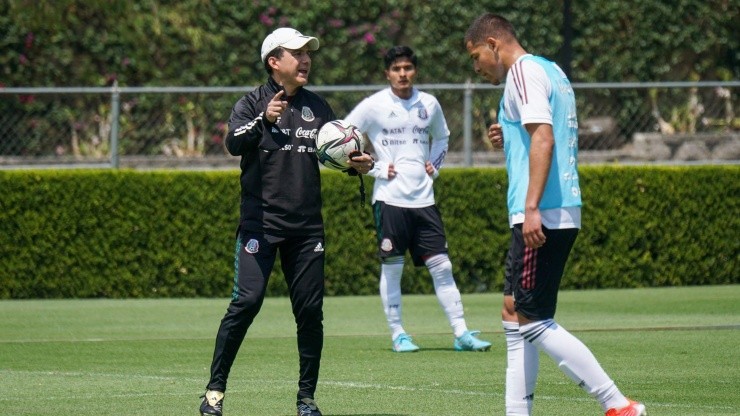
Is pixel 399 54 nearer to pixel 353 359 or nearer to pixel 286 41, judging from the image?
pixel 353 359

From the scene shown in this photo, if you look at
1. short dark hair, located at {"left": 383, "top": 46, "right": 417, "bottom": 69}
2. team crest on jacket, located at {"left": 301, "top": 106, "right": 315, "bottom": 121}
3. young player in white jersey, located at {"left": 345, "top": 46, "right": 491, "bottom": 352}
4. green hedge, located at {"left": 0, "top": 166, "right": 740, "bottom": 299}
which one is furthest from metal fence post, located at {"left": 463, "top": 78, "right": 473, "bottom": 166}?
team crest on jacket, located at {"left": 301, "top": 106, "right": 315, "bottom": 121}

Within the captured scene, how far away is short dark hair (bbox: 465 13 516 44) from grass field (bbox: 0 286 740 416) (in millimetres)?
2202

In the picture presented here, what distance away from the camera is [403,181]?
11.5m

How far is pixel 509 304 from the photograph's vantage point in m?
7.33

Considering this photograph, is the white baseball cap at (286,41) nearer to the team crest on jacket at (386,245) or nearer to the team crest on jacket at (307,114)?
the team crest on jacket at (307,114)

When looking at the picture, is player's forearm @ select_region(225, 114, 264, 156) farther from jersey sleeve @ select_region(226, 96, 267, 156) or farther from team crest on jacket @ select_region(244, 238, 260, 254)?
team crest on jacket @ select_region(244, 238, 260, 254)

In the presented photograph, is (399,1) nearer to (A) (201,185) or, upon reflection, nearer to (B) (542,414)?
(A) (201,185)

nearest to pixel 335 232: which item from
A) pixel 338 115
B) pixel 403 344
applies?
pixel 338 115

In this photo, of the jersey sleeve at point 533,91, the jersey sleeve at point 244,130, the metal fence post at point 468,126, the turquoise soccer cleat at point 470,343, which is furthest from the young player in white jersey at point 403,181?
the metal fence post at point 468,126

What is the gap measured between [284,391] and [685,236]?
942cm

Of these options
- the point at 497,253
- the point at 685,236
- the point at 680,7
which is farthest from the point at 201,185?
the point at 680,7

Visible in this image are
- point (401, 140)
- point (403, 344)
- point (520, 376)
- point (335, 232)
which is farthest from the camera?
point (335, 232)

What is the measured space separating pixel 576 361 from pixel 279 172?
86.2 inches

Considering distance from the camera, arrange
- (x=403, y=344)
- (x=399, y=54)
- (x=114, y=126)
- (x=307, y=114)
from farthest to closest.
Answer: (x=114, y=126)
(x=399, y=54)
(x=403, y=344)
(x=307, y=114)
